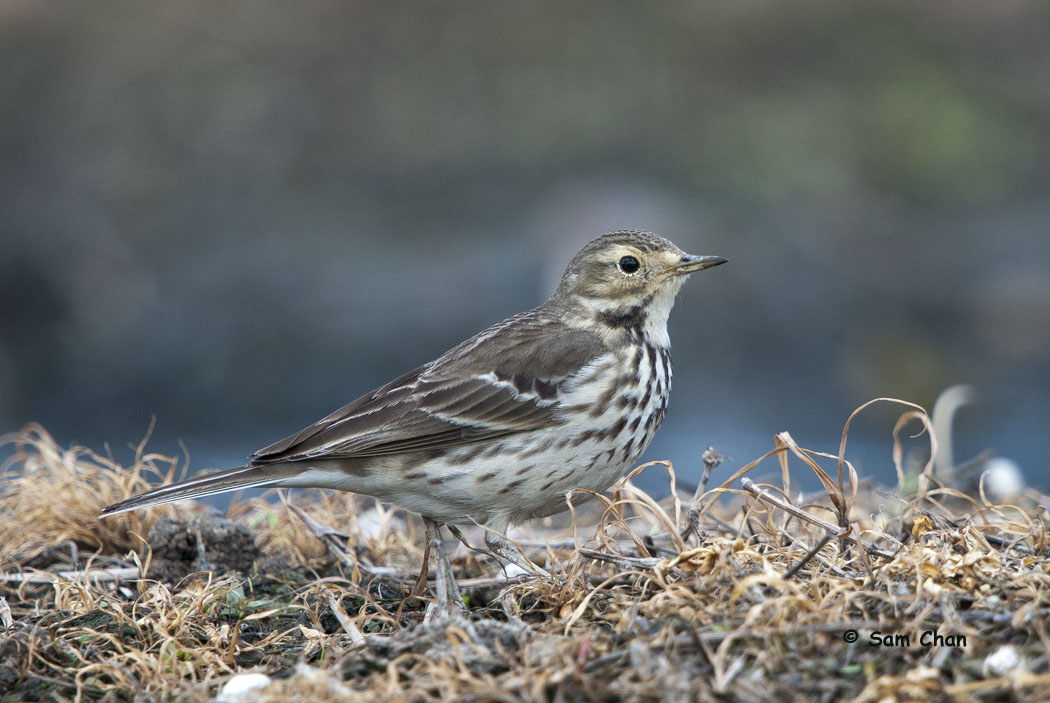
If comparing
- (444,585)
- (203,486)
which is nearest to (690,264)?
(444,585)

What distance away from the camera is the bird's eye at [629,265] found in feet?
19.3

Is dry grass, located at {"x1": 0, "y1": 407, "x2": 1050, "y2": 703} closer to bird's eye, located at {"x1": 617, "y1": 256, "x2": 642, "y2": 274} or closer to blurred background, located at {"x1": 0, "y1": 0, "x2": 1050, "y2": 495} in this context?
bird's eye, located at {"x1": 617, "y1": 256, "x2": 642, "y2": 274}

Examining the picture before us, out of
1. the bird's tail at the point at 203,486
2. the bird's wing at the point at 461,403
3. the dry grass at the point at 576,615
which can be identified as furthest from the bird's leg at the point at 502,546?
the bird's tail at the point at 203,486

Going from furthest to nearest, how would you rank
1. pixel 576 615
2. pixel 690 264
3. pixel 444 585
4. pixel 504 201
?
pixel 504 201, pixel 690 264, pixel 444 585, pixel 576 615

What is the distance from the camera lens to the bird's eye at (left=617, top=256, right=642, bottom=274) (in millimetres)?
5883

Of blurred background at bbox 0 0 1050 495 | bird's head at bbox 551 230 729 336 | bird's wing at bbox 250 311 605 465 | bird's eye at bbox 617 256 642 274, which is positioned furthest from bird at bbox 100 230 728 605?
blurred background at bbox 0 0 1050 495

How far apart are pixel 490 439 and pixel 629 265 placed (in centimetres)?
119

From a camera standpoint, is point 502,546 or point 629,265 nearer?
point 502,546

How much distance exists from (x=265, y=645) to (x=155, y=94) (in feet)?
43.8

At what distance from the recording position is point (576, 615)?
3930mm

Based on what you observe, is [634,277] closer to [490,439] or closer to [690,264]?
[690,264]

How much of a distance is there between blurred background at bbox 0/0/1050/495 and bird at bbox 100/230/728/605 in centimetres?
609

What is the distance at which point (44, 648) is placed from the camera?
168 inches

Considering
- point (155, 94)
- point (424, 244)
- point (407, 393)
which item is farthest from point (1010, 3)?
point (407, 393)
